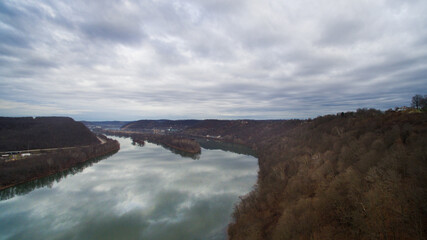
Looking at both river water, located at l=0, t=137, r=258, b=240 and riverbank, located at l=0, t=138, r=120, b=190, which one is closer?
river water, located at l=0, t=137, r=258, b=240

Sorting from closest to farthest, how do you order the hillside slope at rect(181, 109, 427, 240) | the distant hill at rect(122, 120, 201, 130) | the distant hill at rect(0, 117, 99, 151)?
the hillside slope at rect(181, 109, 427, 240) → the distant hill at rect(0, 117, 99, 151) → the distant hill at rect(122, 120, 201, 130)

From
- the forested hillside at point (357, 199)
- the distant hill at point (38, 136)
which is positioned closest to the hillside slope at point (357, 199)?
the forested hillside at point (357, 199)

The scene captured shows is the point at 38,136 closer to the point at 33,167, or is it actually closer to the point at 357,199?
the point at 33,167

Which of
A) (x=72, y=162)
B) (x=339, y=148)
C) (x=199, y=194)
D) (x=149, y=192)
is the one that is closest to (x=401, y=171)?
(x=339, y=148)

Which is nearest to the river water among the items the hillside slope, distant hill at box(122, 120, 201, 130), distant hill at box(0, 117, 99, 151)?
the hillside slope

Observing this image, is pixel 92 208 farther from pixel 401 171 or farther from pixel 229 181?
pixel 401 171

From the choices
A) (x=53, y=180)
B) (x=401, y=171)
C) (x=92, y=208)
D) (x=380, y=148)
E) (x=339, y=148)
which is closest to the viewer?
(x=401, y=171)

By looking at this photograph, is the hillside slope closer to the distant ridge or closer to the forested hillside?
the forested hillside
